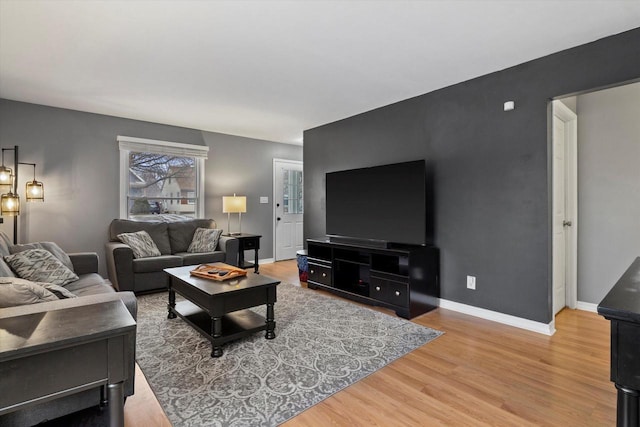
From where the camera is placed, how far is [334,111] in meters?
4.40

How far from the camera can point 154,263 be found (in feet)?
13.1

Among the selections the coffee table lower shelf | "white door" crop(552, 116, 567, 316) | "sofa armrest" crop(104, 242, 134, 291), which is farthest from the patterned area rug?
→ "white door" crop(552, 116, 567, 316)

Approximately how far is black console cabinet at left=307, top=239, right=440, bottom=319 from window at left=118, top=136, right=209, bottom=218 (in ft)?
7.60

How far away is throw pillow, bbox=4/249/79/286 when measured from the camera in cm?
254

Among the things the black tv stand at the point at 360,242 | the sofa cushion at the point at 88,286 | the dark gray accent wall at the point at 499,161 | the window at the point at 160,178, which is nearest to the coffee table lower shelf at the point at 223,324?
the sofa cushion at the point at 88,286

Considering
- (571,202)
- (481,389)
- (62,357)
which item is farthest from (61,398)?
(571,202)

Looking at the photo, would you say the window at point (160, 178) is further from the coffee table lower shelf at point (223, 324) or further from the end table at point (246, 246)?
the coffee table lower shelf at point (223, 324)

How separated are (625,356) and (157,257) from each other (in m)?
4.31

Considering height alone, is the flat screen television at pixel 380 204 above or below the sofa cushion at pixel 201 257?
above

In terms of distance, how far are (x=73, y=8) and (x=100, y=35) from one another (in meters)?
0.33

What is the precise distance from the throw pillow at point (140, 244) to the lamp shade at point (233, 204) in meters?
1.28

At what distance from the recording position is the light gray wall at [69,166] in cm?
395

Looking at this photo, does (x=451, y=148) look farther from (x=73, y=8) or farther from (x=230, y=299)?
(x=73, y=8)

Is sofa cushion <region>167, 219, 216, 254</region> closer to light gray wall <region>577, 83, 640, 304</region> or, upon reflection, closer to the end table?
the end table
